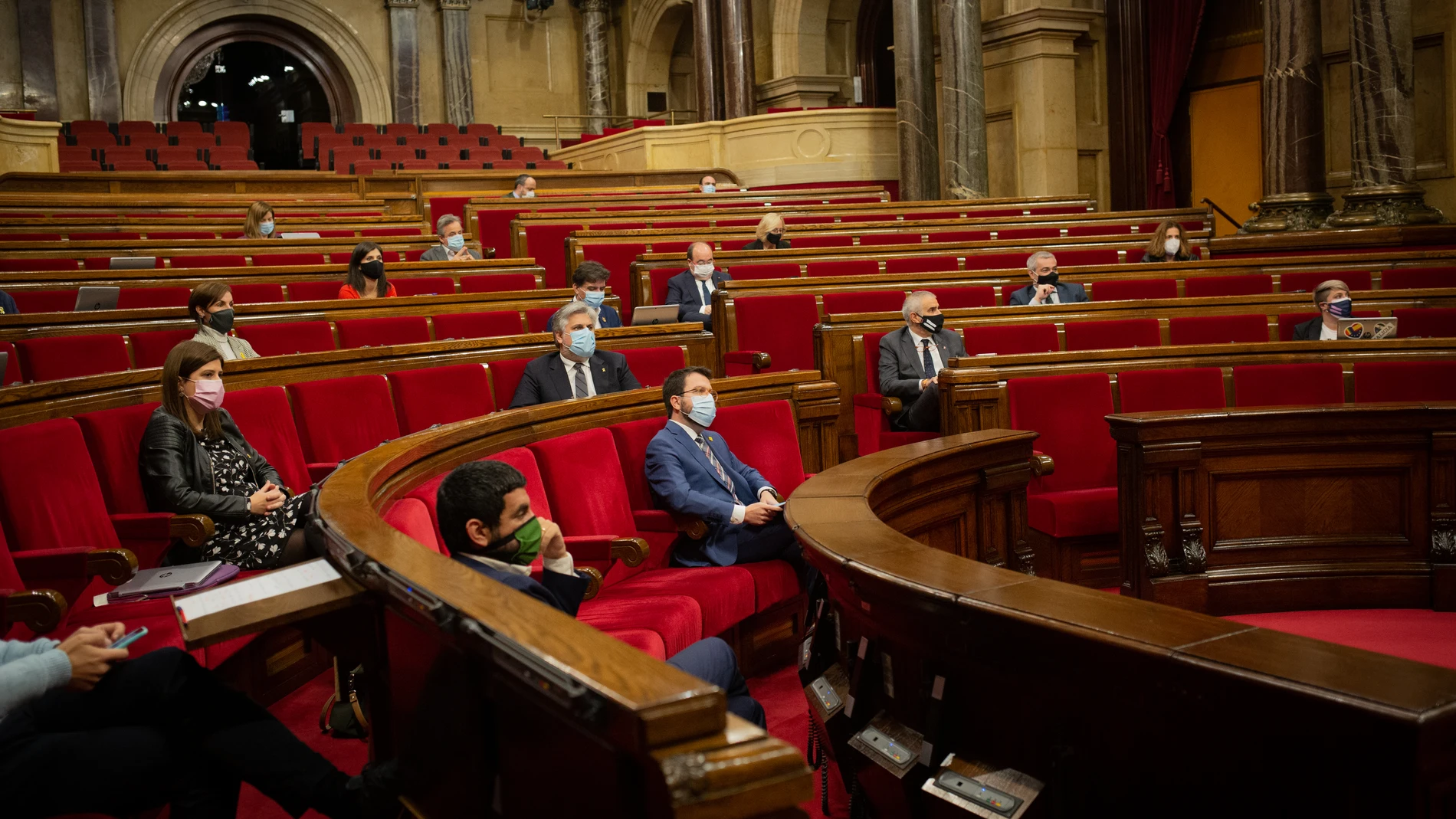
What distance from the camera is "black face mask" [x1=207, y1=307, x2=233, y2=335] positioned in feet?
12.3

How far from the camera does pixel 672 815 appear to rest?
0.90m

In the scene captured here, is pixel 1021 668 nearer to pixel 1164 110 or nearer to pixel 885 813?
pixel 885 813

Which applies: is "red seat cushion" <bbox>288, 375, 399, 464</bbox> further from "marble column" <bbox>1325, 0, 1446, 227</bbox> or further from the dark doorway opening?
the dark doorway opening

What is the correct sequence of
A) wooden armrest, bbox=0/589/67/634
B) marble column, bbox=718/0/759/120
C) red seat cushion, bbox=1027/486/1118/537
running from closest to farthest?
wooden armrest, bbox=0/589/67/634 < red seat cushion, bbox=1027/486/1118/537 < marble column, bbox=718/0/759/120

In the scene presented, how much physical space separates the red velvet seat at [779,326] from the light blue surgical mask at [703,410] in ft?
6.87

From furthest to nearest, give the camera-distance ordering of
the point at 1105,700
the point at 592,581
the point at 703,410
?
the point at 703,410
the point at 592,581
the point at 1105,700

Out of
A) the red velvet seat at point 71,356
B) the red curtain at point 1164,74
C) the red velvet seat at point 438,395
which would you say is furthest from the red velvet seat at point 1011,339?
the red curtain at point 1164,74

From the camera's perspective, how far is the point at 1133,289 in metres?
5.69

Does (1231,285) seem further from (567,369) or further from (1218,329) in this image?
(567,369)

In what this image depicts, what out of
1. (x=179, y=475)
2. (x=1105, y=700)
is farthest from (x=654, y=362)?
(x=1105, y=700)

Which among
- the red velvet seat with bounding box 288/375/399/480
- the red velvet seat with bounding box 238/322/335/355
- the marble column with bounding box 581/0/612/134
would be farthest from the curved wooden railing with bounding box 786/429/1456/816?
the marble column with bounding box 581/0/612/134


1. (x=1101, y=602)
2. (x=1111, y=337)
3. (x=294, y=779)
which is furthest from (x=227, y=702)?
(x=1111, y=337)

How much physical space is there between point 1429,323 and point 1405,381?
0.96m

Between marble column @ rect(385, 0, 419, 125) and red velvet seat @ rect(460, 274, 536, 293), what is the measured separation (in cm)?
1048
